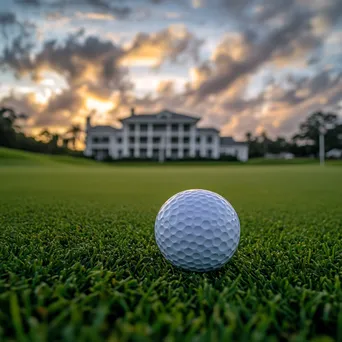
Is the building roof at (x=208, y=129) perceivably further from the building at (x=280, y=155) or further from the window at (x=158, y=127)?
the building at (x=280, y=155)

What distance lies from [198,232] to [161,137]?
172 feet

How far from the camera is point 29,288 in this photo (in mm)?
1064

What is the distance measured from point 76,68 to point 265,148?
58900 millimetres

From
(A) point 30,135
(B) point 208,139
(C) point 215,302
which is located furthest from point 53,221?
(A) point 30,135

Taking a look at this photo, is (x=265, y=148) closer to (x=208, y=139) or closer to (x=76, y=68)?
(x=208, y=139)

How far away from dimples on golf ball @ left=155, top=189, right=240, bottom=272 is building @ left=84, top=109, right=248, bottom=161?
4954 centimetres

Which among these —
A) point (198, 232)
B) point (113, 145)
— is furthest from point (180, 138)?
point (198, 232)

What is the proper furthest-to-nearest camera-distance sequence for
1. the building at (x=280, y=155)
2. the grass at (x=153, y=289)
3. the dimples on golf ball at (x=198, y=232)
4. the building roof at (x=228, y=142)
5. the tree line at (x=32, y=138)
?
1. the building at (x=280, y=155)
2. the building roof at (x=228, y=142)
3. the tree line at (x=32, y=138)
4. the dimples on golf ball at (x=198, y=232)
5. the grass at (x=153, y=289)

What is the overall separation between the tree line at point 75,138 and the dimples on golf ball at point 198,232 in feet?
178

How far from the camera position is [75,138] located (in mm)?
67812

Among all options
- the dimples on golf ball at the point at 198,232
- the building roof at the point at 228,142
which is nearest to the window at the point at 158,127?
the building roof at the point at 228,142

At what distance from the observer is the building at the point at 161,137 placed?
5194 centimetres

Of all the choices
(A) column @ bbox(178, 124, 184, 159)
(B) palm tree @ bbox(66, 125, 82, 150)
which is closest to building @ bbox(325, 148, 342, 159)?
(A) column @ bbox(178, 124, 184, 159)

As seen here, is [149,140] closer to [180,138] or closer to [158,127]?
[158,127]
